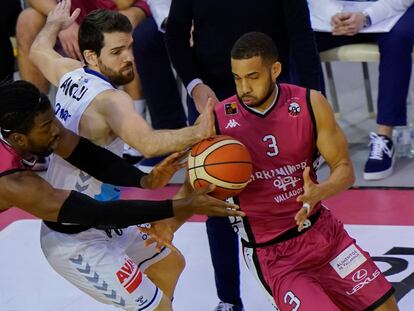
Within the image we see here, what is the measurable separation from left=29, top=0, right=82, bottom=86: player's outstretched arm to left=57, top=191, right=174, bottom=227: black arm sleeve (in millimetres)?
1048

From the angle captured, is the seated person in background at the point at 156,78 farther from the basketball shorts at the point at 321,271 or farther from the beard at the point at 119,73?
the basketball shorts at the point at 321,271

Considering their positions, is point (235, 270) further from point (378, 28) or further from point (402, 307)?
point (378, 28)

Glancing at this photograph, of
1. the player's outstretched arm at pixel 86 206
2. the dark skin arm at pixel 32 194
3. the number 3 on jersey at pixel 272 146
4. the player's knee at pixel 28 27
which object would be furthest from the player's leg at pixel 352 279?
the player's knee at pixel 28 27

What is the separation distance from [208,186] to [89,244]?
22.7 inches

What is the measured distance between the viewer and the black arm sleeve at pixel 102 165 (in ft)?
12.2

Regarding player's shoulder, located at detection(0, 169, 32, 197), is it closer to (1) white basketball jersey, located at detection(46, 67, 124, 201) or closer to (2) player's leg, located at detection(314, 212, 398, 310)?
(1) white basketball jersey, located at detection(46, 67, 124, 201)

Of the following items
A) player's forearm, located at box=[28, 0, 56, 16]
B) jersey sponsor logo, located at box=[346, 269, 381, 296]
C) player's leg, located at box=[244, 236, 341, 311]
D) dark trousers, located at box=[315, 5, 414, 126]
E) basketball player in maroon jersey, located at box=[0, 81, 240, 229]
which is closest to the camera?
basketball player in maroon jersey, located at box=[0, 81, 240, 229]

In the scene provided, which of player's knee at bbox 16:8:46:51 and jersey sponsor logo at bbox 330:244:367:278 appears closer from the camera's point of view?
jersey sponsor logo at bbox 330:244:367:278

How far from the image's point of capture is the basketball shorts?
141 inches

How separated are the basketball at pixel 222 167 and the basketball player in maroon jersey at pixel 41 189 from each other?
0.13 metres

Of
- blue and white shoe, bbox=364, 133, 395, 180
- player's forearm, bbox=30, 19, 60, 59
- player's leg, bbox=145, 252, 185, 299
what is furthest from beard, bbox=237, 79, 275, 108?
blue and white shoe, bbox=364, 133, 395, 180

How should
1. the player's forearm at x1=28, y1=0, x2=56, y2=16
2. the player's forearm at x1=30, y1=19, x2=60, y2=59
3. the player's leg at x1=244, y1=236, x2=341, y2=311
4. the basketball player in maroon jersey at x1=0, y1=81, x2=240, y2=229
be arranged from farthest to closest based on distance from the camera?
1. the player's forearm at x1=28, y1=0, x2=56, y2=16
2. the player's forearm at x1=30, y1=19, x2=60, y2=59
3. the player's leg at x1=244, y1=236, x2=341, y2=311
4. the basketball player in maroon jersey at x1=0, y1=81, x2=240, y2=229

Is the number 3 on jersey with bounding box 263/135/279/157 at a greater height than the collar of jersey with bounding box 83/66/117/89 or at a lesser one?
lesser

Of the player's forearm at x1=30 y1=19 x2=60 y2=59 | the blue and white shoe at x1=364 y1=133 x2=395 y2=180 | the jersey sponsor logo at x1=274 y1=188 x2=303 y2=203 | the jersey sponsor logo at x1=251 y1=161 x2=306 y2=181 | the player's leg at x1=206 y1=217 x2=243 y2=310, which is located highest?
the player's forearm at x1=30 y1=19 x2=60 y2=59
